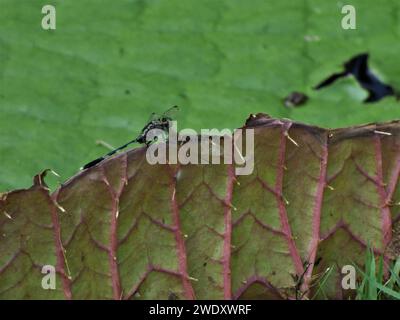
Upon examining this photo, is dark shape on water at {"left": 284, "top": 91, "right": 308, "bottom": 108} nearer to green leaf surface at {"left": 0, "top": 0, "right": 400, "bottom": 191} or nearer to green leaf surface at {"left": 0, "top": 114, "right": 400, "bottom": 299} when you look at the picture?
green leaf surface at {"left": 0, "top": 0, "right": 400, "bottom": 191}

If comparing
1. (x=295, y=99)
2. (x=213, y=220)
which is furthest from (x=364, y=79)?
(x=213, y=220)

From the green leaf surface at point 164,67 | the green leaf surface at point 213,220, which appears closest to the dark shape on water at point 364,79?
the green leaf surface at point 164,67

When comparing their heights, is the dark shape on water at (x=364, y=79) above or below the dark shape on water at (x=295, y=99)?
above

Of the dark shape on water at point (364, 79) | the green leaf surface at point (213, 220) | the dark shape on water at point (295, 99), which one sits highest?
the dark shape on water at point (364, 79)

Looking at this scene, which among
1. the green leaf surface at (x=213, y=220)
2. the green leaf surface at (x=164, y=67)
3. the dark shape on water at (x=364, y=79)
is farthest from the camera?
the dark shape on water at (x=364, y=79)

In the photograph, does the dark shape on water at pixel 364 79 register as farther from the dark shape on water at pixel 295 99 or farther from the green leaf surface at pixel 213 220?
the green leaf surface at pixel 213 220

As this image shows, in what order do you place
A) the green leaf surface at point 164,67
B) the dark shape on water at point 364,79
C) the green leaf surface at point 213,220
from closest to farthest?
the green leaf surface at point 213,220
the green leaf surface at point 164,67
the dark shape on water at point 364,79

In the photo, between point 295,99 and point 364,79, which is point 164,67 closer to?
point 295,99

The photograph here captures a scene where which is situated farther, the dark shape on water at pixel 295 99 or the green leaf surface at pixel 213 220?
the dark shape on water at pixel 295 99
